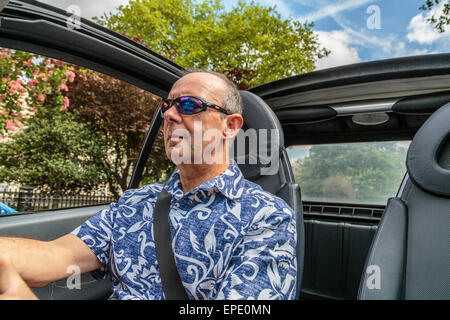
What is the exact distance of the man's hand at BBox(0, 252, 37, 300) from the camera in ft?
2.54

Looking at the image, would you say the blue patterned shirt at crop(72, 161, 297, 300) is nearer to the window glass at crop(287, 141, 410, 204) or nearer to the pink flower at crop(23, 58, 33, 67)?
the window glass at crop(287, 141, 410, 204)

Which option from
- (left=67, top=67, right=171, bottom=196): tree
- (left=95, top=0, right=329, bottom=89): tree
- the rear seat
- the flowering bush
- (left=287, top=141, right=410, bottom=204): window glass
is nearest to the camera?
the rear seat

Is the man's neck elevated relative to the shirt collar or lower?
elevated

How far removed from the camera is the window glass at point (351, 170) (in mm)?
2691

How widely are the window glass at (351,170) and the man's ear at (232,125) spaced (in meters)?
1.53

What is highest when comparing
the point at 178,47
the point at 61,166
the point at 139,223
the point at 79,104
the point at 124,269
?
the point at 178,47

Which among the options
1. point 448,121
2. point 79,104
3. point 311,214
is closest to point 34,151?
point 79,104

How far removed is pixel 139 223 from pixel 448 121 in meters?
1.39

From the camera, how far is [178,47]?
1309 cm

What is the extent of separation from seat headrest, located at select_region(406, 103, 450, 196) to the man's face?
2.81 ft

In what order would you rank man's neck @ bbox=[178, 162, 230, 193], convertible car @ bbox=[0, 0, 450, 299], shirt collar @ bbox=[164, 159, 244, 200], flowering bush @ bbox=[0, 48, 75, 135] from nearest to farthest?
convertible car @ bbox=[0, 0, 450, 299], shirt collar @ bbox=[164, 159, 244, 200], man's neck @ bbox=[178, 162, 230, 193], flowering bush @ bbox=[0, 48, 75, 135]

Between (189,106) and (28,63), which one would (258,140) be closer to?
(189,106)

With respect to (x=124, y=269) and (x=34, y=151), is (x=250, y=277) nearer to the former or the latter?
(x=124, y=269)

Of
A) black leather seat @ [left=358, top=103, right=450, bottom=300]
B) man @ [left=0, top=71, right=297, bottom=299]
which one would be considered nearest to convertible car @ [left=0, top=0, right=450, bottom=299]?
black leather seat @ [left=358, top=103, right=450, bottom=300]
